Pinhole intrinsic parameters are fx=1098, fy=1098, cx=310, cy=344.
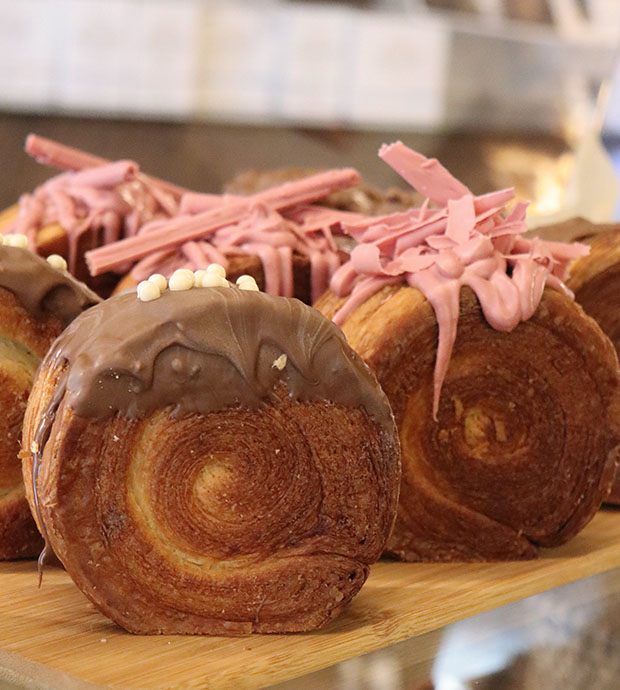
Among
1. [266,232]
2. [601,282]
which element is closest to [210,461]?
[266,232]

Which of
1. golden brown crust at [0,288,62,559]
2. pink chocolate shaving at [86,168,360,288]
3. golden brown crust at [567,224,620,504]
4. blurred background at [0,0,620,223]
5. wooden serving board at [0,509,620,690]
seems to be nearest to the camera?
wooden serving board at [0,509,620,690]

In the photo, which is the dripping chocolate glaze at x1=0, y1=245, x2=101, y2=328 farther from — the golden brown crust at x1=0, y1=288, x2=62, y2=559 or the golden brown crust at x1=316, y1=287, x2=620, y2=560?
the golden brown crust at x1=316, y1=287, x2=620, y2=560

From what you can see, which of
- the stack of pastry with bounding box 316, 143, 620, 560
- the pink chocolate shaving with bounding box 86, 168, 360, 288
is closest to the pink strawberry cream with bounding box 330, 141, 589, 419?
the stack of pastry with bounding box 316, 143, 620, 560

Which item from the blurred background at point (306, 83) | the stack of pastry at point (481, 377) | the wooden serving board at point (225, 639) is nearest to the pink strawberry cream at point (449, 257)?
the stack of pastry at point (481, 377)

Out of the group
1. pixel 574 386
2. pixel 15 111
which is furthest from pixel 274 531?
pixel 15 111

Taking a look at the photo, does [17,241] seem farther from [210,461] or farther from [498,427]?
[498,427]

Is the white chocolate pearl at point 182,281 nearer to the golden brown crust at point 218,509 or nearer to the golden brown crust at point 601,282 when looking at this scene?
the golden brown crust at point 218,509
